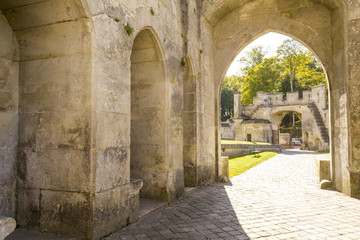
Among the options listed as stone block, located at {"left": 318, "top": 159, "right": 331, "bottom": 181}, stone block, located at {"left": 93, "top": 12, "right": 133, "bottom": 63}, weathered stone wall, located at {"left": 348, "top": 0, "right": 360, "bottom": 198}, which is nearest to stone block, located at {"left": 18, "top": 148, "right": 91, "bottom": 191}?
stone block, located at {"left": 93, "top": 12, "right": 133, "bottom": 63}

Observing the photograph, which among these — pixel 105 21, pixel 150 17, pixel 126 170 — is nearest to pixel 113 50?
pixel 105 21

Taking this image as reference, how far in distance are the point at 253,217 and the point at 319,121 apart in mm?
22888

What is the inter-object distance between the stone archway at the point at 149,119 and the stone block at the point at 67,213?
6.47 feet

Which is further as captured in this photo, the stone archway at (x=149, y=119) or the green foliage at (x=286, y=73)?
the green foliage at (x=286, y=73)

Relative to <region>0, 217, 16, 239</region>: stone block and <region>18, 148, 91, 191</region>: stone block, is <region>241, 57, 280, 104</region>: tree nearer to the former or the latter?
<region>18, 148, 91, 191</region>: stone block

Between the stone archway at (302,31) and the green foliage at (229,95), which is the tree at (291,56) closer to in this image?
the green foliage at (229,95)

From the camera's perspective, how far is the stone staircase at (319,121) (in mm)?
22891

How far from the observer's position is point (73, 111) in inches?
122

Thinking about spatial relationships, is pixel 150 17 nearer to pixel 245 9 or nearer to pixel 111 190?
pixel 111 190

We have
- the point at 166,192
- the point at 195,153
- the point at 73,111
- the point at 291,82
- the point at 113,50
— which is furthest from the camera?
the point at 291,82

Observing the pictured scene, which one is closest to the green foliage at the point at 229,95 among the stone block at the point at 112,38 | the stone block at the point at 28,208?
the stone block at the point at 112,38

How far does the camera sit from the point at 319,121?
942 inches

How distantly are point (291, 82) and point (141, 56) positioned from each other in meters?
32.0

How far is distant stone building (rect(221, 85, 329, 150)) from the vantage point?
24.0 m
